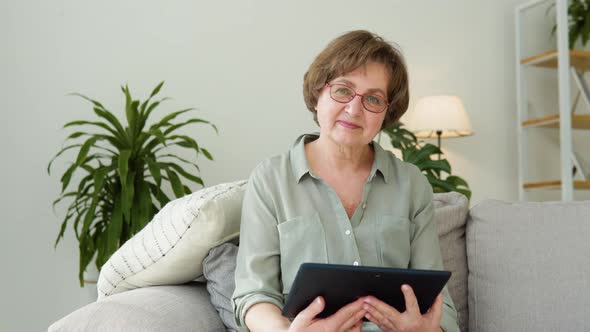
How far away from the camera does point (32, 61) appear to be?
293cm

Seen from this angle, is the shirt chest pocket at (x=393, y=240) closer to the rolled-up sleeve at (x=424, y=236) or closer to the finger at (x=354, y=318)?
the rolled-up sleeve at (x=424, y=236)

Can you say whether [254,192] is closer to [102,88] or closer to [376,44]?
[376,44]

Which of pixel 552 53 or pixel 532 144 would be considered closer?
pixel 552 53

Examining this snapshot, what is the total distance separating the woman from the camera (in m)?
1.37

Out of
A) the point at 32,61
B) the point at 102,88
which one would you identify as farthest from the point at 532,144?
the point at 32,61

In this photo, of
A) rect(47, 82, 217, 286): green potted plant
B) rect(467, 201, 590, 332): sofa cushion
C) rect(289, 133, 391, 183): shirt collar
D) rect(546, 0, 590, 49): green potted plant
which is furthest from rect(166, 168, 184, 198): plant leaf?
rect(546, 0, 590, 49): green potted plant

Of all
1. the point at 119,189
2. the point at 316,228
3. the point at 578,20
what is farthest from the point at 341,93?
the point at 578,20

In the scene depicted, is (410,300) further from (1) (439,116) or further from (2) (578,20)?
(2) (578,20)

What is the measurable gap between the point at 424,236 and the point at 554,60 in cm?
303

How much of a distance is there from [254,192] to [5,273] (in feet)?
6.19

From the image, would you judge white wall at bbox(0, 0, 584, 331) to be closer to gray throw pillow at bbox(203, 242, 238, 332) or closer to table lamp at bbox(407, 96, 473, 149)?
table lamp at bbox(407, 96, 473, 149)

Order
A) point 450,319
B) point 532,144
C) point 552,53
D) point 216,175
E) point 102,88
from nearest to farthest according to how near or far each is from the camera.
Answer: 1. point 450,319
2. point 102,88
3. point 216,175
4. point 552,53
5. point 532,144

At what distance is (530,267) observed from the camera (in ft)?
5.18

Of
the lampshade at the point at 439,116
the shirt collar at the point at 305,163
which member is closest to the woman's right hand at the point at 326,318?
the shirt collar at the point at 305,163
